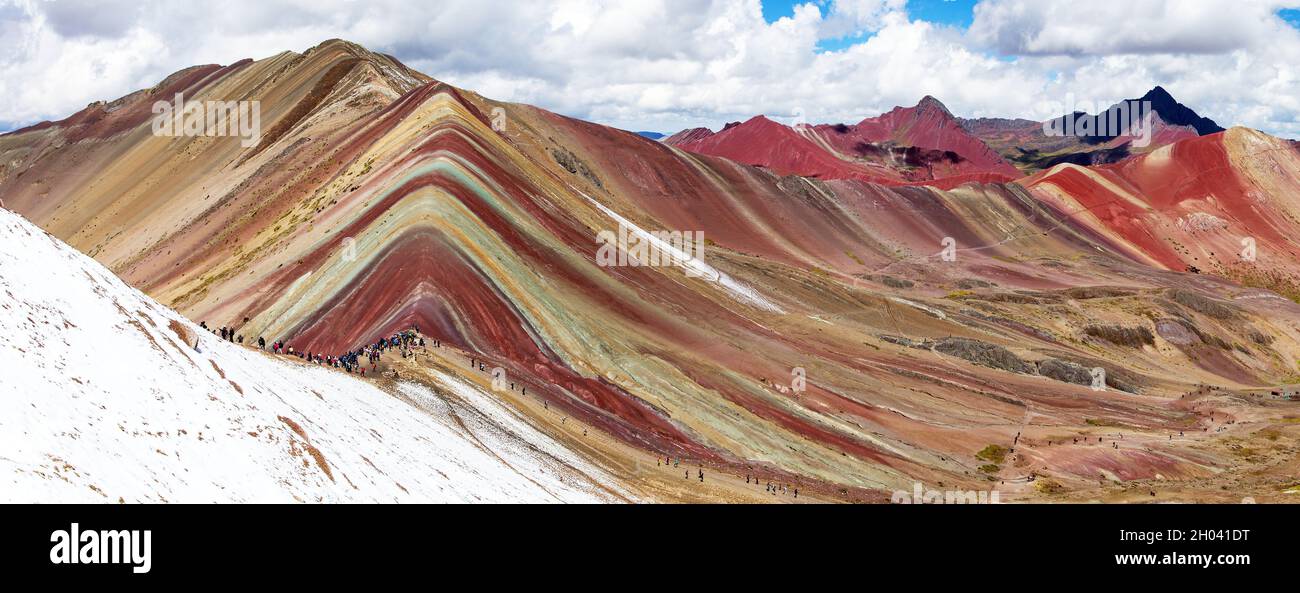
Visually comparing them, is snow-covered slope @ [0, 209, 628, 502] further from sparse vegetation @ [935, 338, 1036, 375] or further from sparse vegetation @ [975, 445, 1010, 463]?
sparse vegetation @ [935, 338, 1036, 375]

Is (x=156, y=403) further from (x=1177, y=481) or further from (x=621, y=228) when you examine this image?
(x=621, y=228)

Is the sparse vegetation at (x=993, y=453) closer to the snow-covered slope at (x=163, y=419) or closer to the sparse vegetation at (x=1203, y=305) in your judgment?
the snow-covered slope at (x=163, y=419)

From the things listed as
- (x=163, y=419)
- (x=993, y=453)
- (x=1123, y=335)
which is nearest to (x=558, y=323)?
(x=993, y=453)

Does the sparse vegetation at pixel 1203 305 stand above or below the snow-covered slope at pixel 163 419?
above

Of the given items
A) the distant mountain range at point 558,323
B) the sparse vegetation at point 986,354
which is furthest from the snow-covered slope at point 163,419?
the sparse vegetation at point 986,354

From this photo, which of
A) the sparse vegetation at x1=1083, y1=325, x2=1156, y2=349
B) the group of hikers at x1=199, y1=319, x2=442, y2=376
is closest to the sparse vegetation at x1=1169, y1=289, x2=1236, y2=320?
the sparse vegetation at x1=1083, y1=325, x2=1156, y2=349

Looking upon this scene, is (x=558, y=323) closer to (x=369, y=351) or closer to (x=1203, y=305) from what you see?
(x=369, y=351)

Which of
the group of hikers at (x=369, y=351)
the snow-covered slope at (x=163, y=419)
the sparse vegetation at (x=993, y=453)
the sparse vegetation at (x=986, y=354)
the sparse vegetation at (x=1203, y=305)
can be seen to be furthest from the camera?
the sparse vegetation at (x=1203, y=305)
